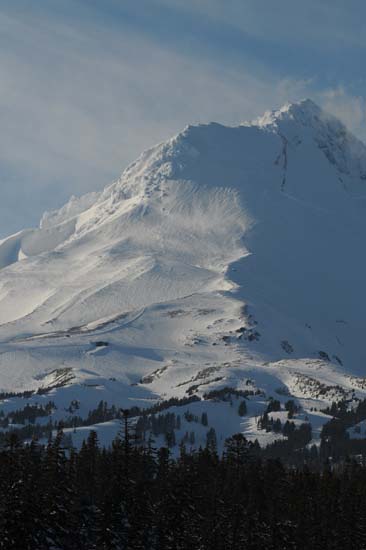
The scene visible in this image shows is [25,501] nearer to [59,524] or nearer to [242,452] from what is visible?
[59,524]

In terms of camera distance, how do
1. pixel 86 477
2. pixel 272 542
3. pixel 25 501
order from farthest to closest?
1. pixel 86 477
2. pixel 272 542
3. pixel 25 501

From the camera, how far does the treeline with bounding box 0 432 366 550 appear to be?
3477 inches

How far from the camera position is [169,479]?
108 meters

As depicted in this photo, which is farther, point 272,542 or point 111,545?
point 272,542

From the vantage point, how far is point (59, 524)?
9088cm

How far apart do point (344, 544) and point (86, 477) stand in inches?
1259

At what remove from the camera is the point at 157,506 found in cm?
10200

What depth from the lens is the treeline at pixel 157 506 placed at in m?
88.3

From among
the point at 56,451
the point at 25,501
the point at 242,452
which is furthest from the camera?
the point at 242,452

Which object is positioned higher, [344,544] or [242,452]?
[242,452]

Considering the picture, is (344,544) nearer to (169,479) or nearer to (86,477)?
(169,479)

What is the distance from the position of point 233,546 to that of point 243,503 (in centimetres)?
1062

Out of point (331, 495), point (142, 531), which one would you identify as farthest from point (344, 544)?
point (142, 531)

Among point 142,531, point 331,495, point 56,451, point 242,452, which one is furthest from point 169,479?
point 242,452
